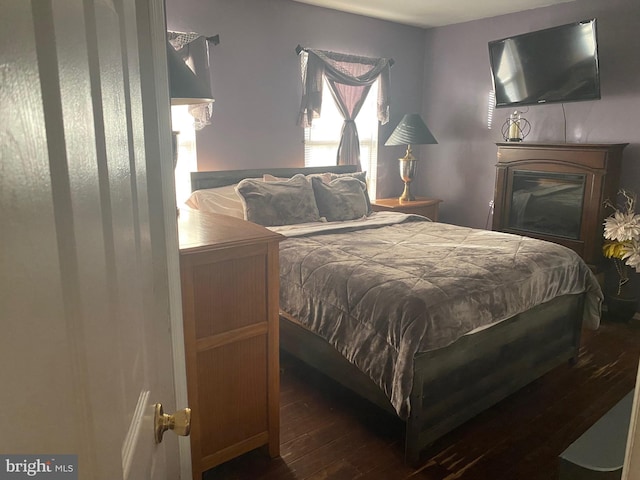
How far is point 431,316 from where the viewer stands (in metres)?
2.03

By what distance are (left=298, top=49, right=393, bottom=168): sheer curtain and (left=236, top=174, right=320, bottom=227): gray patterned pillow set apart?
102 cm

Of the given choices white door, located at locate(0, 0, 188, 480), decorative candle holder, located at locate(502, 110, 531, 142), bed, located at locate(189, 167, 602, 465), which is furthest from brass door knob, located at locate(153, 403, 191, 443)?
decorative candle holder, located at locate(502, 110, 531, 142)

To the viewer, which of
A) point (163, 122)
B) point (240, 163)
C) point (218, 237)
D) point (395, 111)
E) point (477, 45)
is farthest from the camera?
point (395, 111)

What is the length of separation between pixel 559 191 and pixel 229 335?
3.31 metres

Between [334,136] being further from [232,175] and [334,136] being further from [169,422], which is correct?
[169,422]

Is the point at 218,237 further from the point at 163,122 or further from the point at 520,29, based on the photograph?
the point at 520,29

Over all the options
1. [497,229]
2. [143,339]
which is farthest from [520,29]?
[143,339]

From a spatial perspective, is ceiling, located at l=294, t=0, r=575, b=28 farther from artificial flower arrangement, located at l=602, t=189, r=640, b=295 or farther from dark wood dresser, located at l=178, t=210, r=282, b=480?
dark wood dresser, located at l=178, t=210, r=282, b=480

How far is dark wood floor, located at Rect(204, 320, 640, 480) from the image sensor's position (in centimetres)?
204

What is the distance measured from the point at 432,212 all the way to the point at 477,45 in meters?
1.68

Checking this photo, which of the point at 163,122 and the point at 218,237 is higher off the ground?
the point at 163,122

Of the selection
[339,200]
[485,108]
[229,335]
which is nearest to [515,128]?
[485,108]

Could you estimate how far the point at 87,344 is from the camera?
46 centimetres

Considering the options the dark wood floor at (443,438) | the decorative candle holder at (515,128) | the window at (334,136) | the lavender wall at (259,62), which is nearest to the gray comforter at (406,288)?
the dark wood floor at (443,438)
